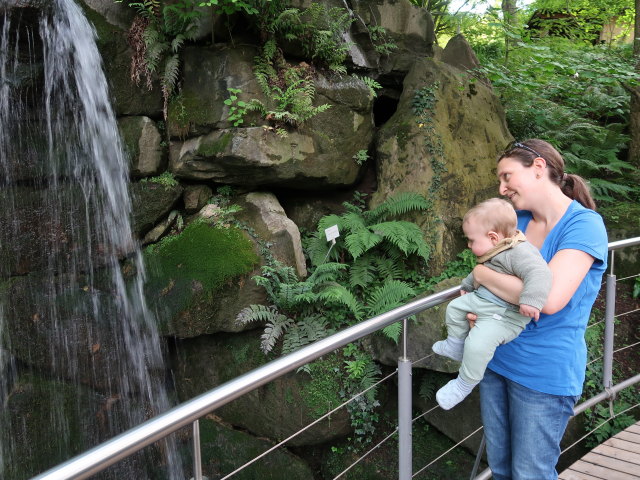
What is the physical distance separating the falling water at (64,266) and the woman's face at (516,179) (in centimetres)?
418

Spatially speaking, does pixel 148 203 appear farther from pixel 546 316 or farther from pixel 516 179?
pixel 546 316

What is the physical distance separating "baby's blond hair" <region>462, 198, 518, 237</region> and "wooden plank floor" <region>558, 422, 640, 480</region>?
1.67 metres

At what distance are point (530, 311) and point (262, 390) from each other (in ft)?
12.1

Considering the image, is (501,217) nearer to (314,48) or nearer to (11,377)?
(314,48)

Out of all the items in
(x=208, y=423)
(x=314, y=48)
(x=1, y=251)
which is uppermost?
(x=314, y=48)

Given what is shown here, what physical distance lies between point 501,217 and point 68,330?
4.60 metres

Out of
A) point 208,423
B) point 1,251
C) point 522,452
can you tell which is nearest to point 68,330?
point 1,251

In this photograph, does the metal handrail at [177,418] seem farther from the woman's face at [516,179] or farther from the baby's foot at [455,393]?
the woman's face at [516,179]

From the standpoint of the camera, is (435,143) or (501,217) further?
(435,143)

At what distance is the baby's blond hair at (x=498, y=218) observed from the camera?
179 cm

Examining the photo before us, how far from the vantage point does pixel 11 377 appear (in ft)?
15.6

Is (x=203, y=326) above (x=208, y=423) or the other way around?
above

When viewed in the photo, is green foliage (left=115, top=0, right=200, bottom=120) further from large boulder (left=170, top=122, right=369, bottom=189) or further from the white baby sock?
the white baby sock

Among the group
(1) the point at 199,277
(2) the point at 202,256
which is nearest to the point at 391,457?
(1) the point at 199,277
